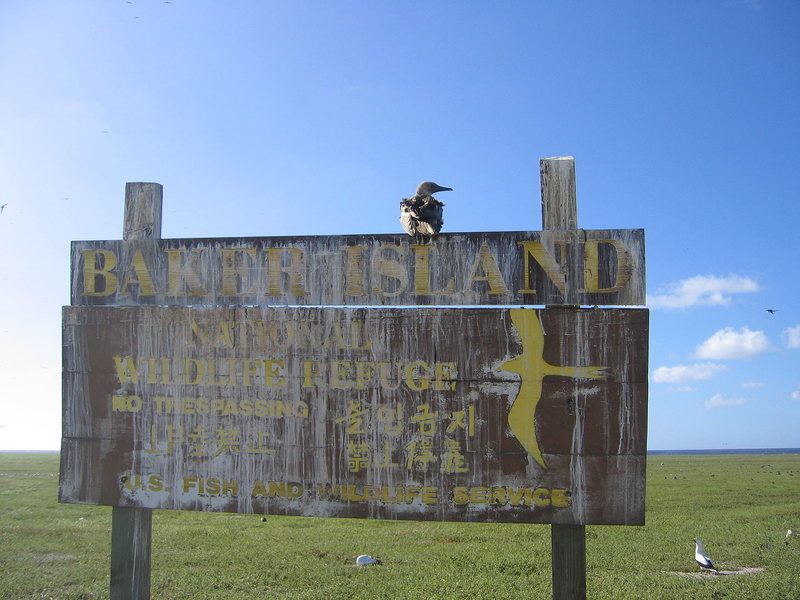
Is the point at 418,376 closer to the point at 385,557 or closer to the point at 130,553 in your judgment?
the point at 130,553

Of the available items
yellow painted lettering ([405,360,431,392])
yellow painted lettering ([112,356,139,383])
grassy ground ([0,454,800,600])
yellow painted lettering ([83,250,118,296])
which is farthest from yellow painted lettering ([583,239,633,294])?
grassy ground ([0,454,800,600])

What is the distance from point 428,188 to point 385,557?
9721mm

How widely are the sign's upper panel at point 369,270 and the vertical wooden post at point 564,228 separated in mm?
175

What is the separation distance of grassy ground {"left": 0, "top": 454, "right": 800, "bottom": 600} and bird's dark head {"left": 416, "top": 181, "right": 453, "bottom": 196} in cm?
698

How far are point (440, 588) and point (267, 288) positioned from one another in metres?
7.09

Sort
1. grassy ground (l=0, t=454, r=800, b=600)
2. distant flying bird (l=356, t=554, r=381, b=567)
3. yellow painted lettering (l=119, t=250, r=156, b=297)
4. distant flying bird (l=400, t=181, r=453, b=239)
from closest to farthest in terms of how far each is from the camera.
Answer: distant flying bird (l=400, t=181, r=453, b=239) → yellow painted lettering (l=119, t=250, r=156, b=297) → grassy ground (l=0, t=454, r=800, b=600) → distant flying bird (l=356, t=554, r=381, b=567)

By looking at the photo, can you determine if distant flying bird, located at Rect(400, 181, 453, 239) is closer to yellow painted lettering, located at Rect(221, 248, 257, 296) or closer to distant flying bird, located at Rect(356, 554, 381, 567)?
yellow painted lettering, located at Rect(221, 248, 257, 296)

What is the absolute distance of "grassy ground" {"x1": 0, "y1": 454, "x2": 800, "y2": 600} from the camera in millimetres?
10359

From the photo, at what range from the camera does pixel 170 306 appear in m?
5.50

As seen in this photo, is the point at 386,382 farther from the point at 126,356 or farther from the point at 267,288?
the point at 126,356

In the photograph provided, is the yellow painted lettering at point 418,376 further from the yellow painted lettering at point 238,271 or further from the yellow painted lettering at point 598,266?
the yellow painted lettering at point 238,271

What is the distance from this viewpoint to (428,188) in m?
5.48

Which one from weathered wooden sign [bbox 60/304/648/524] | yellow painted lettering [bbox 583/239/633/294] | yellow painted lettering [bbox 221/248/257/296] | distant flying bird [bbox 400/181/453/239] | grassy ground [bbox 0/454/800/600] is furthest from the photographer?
grassy ground [bbox 0/454/800/600]

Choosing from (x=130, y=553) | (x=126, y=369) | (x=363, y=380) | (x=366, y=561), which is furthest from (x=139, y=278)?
(x=366, y=561)
